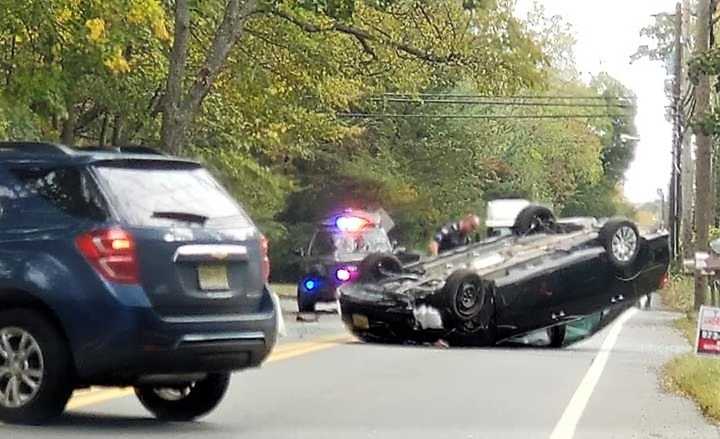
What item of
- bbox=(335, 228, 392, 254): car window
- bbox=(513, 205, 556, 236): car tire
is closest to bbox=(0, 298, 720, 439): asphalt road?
bbox=(513, 205, 556, 236): car tire

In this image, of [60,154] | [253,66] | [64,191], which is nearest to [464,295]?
[60,154]

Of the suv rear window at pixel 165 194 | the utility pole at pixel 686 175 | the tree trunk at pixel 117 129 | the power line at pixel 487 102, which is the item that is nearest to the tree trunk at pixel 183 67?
the tree trunk at pixel 117 129

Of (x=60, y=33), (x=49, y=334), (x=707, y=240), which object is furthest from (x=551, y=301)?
(x=707, y=240)

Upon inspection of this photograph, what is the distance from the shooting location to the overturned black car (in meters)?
19.8

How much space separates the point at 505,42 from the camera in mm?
28109

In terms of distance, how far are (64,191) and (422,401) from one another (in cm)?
430

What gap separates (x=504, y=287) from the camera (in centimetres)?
1991

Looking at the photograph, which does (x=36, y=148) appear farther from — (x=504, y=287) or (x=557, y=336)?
(x=557, y=336)

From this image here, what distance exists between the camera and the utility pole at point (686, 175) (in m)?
45.1

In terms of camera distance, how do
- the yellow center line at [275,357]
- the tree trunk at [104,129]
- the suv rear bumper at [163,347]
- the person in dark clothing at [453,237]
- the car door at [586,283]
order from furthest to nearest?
the tree trunk at [104,129] < the person in dark clothing at [453,237] < the car door at [586,283] < the yellow center line at [275,357] < the suv rear bumper at [163,347]

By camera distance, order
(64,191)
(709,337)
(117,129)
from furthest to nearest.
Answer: (117,129), (709,337), (64,191)

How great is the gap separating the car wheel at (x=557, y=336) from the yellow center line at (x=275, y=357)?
9.02 ft

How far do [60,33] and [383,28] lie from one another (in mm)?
7185

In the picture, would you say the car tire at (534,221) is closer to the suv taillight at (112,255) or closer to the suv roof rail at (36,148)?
Answer: the suv roof rail at (36,148)
